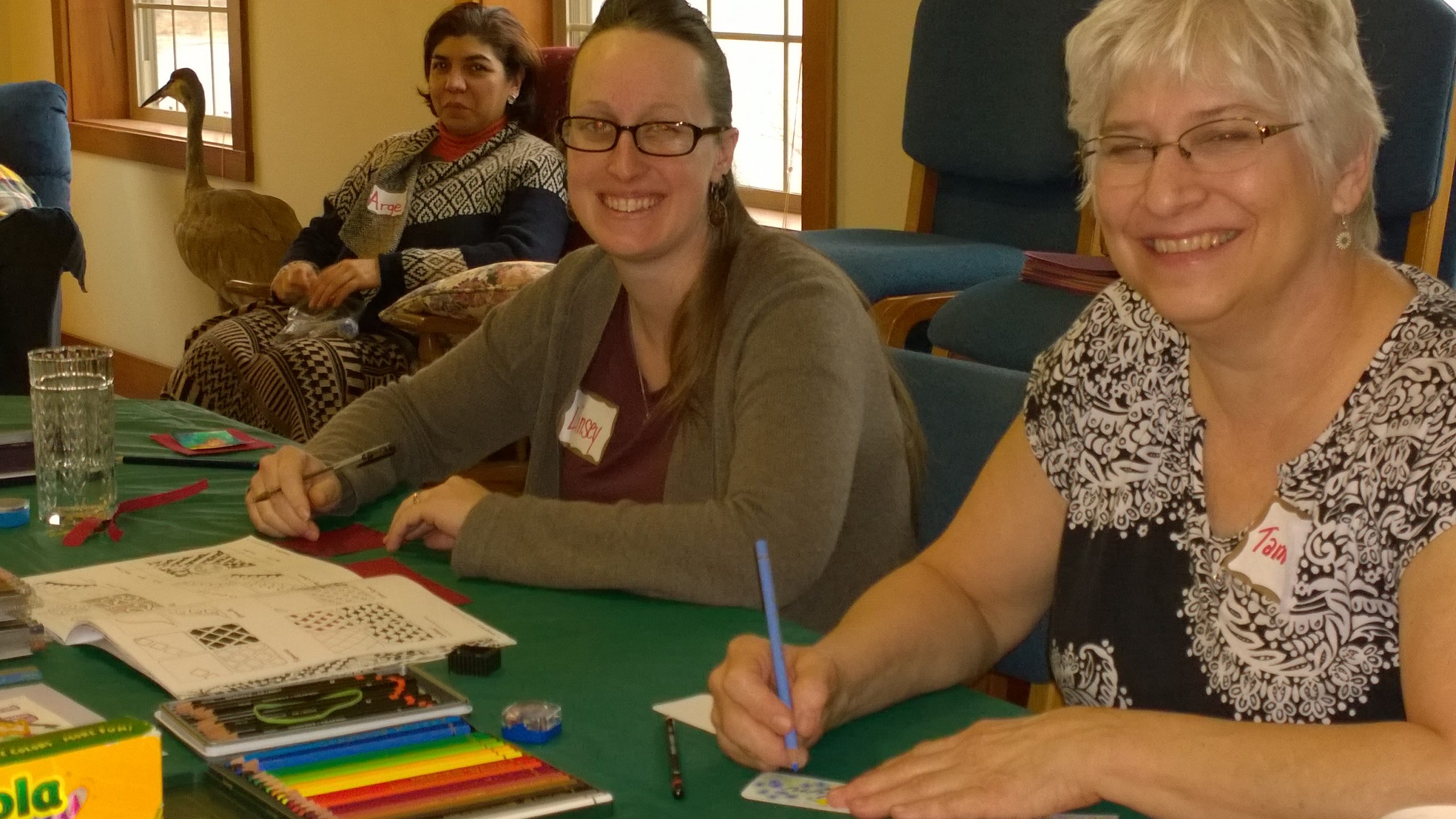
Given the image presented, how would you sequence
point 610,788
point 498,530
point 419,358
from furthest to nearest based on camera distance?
point 419,358, point 498,530, point 610,788

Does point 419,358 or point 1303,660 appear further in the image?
point 419,358

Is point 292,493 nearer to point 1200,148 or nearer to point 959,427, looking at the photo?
point 959,427

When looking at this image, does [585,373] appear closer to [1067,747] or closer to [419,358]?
[1067,747]

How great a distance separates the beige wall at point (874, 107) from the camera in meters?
3.72

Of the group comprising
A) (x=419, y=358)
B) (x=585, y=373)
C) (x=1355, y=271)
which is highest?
(x=1355, y=271)

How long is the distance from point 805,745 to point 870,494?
68 cm

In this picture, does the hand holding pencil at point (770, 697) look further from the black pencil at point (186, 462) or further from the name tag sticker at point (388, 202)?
the name tag sticker at point (388, 202)

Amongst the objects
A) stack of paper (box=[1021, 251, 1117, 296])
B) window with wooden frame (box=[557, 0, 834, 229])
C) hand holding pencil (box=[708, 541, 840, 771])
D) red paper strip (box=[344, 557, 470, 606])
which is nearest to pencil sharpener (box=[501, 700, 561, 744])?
hand holding pencil (box=[708, 541, 840, 771])

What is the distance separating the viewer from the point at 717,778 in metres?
1.14

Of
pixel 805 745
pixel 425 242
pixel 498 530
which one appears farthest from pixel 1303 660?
pixel 425 242

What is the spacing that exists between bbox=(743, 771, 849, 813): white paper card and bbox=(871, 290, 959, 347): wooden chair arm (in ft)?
6.38

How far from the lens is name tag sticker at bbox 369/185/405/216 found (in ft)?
13.5

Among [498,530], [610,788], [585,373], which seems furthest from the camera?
[585,373]

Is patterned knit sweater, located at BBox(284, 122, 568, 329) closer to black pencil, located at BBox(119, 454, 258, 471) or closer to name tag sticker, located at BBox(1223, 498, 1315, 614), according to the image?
black pencil, located at BBox(119, 454, 258, 471)
